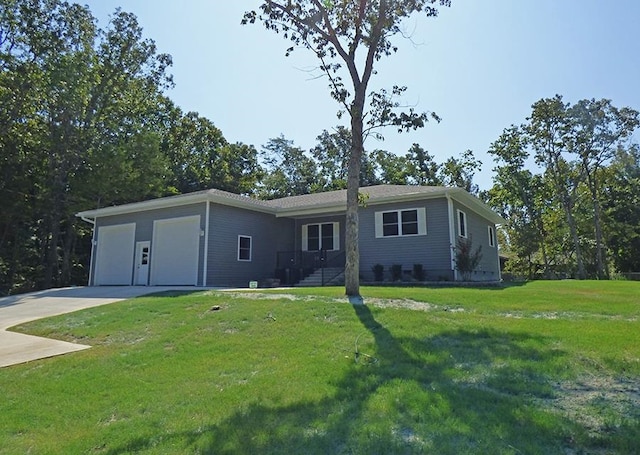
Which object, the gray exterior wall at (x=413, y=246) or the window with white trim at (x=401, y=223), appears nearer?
the gray exterior wall at (x=413, y=246)

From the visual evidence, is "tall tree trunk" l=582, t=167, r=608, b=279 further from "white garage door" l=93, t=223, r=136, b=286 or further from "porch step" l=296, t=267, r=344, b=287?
"white garage door" l=93, t=223, r=136, b=286

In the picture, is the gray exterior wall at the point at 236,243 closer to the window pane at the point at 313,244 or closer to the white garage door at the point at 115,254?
the window pane at the point at 313,244

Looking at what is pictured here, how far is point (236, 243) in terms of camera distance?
1633cm

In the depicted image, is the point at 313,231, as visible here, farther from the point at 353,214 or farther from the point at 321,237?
the point at 353,214

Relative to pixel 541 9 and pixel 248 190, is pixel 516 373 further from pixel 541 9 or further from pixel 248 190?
pixel 248 190

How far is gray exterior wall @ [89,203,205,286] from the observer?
50.7 feet

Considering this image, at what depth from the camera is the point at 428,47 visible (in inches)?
452

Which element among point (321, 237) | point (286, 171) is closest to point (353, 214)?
point (321, 237)

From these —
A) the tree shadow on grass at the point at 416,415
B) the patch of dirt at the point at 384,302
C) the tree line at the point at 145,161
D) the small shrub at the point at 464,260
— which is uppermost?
the tree line at the point at 145,161

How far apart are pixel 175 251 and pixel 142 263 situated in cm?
199

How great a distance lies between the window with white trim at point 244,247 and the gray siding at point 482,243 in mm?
7755

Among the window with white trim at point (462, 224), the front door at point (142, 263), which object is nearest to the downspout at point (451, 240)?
the window with white trim at point (462, 224)

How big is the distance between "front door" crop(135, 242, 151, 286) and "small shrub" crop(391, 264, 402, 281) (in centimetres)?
940

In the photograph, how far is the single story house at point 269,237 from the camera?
1518 cm
